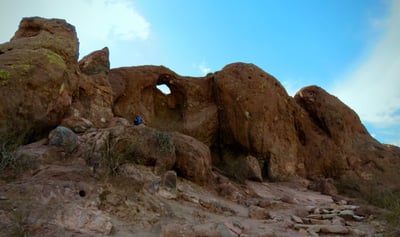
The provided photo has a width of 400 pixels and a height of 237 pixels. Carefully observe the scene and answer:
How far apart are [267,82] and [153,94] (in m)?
5.62

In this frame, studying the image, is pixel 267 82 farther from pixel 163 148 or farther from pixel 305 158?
pixel 163 148

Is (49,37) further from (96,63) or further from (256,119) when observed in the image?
(256,119)

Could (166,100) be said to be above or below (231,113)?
above

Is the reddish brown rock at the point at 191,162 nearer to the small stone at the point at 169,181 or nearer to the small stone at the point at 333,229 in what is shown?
the small stone at the point at 169,181

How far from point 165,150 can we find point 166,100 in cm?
789

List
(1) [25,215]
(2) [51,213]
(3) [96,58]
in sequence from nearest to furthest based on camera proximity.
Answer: (1) [25,215], (2) [51,213], (3) [96,58]

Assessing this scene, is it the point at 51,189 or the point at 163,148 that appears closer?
the point at 51,189

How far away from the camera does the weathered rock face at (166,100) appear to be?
1410cm

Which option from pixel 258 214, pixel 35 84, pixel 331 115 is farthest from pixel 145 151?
pixel 331 115

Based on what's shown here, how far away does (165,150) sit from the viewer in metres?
8.45

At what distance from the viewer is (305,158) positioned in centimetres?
1550

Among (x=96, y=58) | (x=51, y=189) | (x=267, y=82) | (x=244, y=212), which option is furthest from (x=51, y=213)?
(x=267, y=82)

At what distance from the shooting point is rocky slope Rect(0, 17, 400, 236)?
18.1ft

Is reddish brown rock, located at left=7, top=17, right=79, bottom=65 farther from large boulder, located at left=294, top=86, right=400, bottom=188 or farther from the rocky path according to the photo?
large boulder, located at left=294, top=86, right=400, bottom=188
